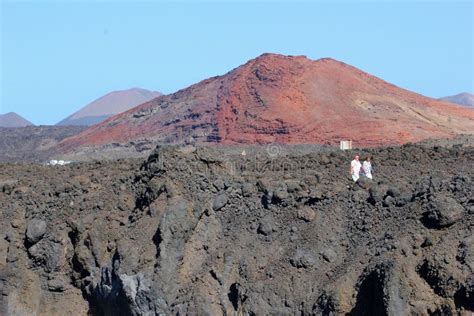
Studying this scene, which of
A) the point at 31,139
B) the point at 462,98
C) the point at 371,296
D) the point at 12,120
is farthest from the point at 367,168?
the point at 12,120

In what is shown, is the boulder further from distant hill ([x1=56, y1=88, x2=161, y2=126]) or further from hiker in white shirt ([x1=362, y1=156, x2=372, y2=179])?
distant hill ([x1=56, y1=88, x2=161, y2=126])

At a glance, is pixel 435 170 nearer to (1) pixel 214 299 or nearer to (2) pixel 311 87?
(1) pixel 214 299

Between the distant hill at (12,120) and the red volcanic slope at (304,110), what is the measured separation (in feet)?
215

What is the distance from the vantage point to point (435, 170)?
54.5 feet

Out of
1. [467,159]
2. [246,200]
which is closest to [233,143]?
[467,159]

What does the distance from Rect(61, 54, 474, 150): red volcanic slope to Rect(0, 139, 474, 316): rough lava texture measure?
17.6 metres

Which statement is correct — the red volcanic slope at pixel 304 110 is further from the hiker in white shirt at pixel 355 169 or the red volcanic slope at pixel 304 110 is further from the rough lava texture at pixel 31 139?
the hiker in white shirt at pixel 355 169

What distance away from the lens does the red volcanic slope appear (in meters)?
35.6

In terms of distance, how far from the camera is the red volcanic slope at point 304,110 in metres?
35.6

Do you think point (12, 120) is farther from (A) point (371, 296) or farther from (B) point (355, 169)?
(A) point (371, 296)

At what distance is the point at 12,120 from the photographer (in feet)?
355

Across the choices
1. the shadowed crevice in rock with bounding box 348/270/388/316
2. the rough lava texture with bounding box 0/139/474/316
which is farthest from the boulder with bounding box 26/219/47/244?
the shadowed crevice in rock with bounding box 348/270/388/316

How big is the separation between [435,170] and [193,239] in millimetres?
4533

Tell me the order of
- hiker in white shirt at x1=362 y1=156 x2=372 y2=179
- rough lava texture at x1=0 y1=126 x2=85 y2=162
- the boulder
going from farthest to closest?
rough lava texture at x1=0 y1=126 x2=85 y2=162 < hiker in white shirt at x1=362 y1=156 x2=372 y2=179 < the boulder
